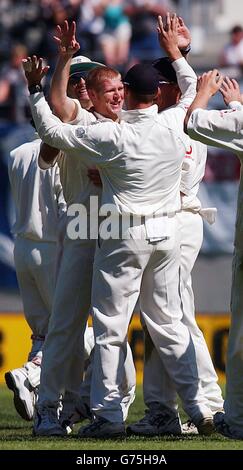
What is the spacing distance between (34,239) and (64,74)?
2.17 metres

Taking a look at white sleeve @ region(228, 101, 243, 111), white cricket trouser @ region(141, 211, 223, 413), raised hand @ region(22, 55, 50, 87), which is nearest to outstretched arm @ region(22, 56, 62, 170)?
raised hand @ region(22, 55, 50, 87)

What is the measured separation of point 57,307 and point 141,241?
75 centimetres

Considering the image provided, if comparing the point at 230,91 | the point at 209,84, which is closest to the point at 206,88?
the point at 209,84

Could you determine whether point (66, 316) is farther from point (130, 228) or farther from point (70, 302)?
point (130, 228)

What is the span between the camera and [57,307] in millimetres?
7855

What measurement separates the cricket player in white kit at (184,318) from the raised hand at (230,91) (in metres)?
0.74

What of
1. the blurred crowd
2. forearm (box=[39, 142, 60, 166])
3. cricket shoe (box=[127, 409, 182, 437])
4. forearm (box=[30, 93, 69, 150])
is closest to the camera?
forearm (box=[30, 93, 69, 150])

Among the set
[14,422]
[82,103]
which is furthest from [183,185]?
[14,422]

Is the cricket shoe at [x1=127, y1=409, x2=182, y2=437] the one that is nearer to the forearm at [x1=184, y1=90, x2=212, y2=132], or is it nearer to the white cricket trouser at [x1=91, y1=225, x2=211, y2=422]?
the white cricket trouser at [x1=91, y1=225, x2=211, y2=422]

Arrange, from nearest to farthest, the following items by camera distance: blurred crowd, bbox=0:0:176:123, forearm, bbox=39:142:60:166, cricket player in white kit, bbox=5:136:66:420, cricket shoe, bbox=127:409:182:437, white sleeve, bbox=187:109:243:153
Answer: white sleeve, bbox=187:109:243:153 < forearm, bbox=39:142:60:166 < cricket shoe, bbox=127:409:182:437 < cricket player in white kit, bbox=5:136:66:420 < blurred crowd, bbox=0:0:176:123

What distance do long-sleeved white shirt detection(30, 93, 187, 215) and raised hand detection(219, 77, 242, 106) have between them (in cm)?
53

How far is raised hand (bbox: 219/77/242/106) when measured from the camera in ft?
23.4

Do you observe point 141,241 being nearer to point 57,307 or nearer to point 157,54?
point 57,307

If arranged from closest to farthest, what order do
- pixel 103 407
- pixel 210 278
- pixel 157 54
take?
1. pixel 103 407
2. pixel 210 278
3. pixel 157 54
